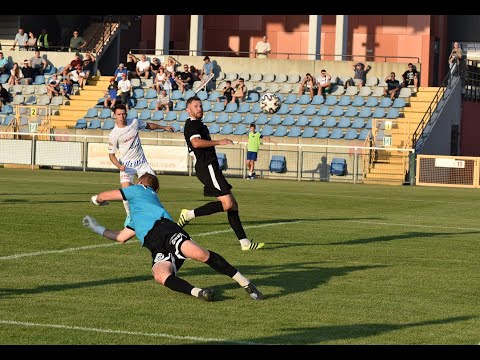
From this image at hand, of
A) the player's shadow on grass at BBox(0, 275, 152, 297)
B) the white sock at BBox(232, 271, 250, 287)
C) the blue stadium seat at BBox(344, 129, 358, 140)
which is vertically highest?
the blue stadium seat at BBox(344, 129, 358, 140)

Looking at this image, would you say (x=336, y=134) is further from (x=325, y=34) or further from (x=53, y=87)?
(x=325, y=34)

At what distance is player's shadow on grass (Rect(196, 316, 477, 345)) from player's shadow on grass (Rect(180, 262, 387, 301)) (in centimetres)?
172

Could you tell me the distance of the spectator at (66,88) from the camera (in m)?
47.5

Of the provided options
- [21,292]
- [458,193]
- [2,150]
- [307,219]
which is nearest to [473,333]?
[21,292]

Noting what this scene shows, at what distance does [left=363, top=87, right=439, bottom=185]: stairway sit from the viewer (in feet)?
127

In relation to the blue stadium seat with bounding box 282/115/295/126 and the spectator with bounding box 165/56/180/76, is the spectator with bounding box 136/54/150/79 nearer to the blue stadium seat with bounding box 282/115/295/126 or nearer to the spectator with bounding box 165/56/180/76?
the spectator with bounding box 165/56/180/76

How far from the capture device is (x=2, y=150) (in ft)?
137

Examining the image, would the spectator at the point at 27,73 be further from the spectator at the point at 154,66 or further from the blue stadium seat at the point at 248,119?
the blue stadium seat at the point at 248,119

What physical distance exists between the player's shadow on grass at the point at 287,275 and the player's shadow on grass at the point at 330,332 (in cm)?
172

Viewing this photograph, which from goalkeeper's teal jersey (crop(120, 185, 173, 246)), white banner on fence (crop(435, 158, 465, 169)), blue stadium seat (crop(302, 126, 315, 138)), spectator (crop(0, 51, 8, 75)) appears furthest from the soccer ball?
goalkeeper's teal jersey (crop(120, 185, 173, 246))

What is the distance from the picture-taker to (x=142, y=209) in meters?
11.9

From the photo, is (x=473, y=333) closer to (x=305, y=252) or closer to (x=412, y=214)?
(x=305, y=252)

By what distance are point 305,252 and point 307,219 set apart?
5.78m

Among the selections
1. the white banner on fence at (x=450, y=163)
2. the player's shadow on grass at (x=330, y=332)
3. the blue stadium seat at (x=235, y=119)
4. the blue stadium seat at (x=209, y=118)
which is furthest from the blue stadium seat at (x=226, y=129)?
the player's shadow on grass at (x=330, y=332)
